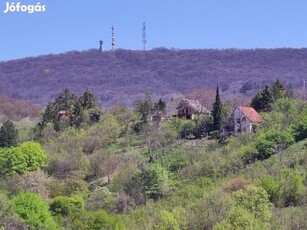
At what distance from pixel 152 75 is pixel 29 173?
81321 mm

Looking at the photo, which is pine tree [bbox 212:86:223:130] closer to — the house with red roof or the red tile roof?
the house with red roof

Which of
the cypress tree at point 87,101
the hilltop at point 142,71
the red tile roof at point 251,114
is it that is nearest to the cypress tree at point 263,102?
the red tile roof at point 251,114

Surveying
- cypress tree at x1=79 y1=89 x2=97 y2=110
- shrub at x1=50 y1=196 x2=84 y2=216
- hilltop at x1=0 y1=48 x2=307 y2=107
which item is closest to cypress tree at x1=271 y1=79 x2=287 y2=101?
cypress tree at x1=79 y1=89 x2=97 y2=110

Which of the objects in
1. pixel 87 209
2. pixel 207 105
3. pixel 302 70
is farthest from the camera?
pixel 302 70

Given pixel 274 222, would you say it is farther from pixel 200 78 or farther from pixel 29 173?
pixel 200 78

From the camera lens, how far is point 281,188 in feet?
107

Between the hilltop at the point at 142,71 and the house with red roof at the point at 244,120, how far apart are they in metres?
56.5

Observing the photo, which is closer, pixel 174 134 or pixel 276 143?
pixel 276 143

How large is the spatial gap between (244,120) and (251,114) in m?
0.69

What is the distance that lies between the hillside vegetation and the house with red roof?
62 cm

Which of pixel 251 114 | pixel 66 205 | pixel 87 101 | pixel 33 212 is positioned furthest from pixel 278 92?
pixel 33 212

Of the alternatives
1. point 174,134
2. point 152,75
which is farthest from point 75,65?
point 174,134

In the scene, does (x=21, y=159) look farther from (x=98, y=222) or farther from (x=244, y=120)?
(x=244, y=120)

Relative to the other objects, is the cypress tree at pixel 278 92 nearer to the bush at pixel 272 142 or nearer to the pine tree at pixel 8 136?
the bush at pixel 272 142
